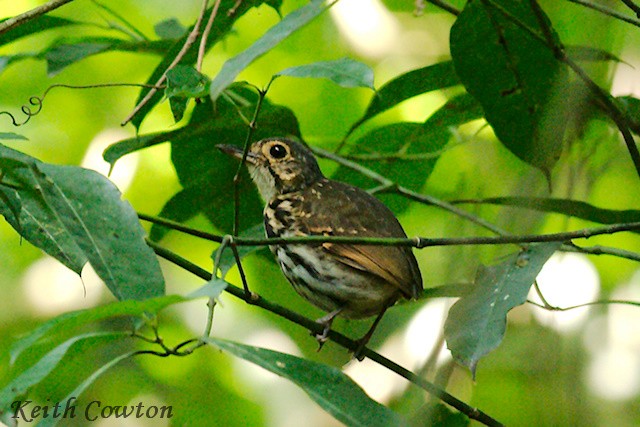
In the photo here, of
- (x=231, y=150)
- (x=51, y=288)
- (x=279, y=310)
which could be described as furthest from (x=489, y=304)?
(x=51, y=288)

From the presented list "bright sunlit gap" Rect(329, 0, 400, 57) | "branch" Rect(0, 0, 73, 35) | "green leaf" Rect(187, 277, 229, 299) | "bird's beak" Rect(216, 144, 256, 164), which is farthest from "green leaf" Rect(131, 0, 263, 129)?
"bright sunlit gap" Rect(329, 0, 400, 57)

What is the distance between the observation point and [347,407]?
193cm

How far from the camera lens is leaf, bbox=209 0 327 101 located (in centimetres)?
195

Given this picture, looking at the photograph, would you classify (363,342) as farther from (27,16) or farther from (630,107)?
(27,16)

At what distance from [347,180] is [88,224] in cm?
187

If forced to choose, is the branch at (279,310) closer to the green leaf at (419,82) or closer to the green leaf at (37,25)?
the green leaf at (419,82)

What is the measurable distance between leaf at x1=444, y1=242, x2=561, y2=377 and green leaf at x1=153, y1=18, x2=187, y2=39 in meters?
1.58

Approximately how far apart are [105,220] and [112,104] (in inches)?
147

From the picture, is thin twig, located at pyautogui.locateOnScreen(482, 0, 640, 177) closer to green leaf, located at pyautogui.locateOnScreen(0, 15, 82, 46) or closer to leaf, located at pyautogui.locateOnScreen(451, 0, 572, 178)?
leaf, located at pyautogui.locateOnScreen(451, 0, 572, 178)

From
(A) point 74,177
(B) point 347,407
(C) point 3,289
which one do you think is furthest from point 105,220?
(C) point 3,289

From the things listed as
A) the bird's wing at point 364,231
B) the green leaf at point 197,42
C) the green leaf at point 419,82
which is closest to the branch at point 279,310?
the bird's wing at point 364,231

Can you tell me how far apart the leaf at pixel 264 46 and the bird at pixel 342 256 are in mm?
1373

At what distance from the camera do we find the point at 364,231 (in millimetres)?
3486

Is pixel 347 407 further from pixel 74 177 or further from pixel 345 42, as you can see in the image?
pixel 345 42
